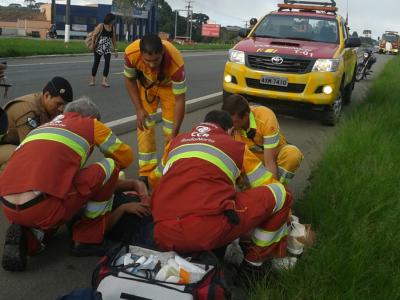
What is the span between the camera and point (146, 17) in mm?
71250

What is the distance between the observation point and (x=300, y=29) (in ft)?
29.3

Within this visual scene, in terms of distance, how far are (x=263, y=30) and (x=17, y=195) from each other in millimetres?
6809

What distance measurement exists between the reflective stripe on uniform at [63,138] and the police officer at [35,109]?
850 mm

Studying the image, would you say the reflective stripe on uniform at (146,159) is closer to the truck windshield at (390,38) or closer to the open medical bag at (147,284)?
the open medical bag at (147,284)

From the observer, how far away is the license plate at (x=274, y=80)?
7.97m

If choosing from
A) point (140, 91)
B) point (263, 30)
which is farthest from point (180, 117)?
point (263, 30)

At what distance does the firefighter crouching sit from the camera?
13.8ft

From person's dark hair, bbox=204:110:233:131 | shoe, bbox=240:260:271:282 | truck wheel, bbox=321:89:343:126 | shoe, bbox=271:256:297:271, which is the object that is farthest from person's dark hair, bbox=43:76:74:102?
truck wheel, bbox=321:89:343:126

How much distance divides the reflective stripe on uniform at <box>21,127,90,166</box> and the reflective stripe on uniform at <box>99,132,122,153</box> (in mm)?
252

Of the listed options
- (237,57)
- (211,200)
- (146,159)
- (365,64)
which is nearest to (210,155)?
(211,200)

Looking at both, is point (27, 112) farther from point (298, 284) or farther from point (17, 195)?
point (298, 284)

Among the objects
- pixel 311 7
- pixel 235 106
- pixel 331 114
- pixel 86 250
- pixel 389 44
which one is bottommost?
pixel 86 250

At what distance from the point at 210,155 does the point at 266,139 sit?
1.35 m

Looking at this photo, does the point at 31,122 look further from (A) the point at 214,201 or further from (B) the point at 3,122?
(A) the point at 214,201
